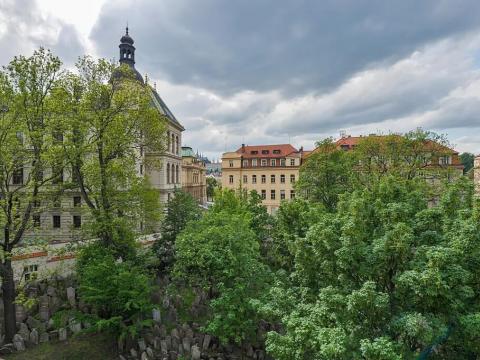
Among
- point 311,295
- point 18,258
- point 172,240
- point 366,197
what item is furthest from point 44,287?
point 366,197

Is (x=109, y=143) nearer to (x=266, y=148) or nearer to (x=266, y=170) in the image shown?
(x=266, y=170)

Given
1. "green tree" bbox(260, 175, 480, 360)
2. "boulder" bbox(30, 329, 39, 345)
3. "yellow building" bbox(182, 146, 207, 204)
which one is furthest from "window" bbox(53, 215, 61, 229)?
"green tree" bbox(260, 175, 480, 360)

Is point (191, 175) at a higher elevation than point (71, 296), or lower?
higher

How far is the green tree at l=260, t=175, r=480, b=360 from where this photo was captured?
7203 mm

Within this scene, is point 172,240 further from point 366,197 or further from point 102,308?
point 366,197

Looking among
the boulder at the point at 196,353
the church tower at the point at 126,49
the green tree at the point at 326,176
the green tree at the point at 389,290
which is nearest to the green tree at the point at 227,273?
the boulder at the point at 196,353

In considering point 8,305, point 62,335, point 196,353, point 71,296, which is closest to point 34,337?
point 62,335

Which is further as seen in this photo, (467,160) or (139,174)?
(467,160)

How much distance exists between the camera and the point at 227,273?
13.3m

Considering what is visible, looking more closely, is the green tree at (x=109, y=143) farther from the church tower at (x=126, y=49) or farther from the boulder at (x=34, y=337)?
the church tower at (x=126, y=49)

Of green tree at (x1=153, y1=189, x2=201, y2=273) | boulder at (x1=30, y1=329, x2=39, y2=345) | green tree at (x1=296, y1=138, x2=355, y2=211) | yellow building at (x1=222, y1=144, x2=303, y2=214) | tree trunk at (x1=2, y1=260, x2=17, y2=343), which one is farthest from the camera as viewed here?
yellow building at (x1=222, y1=144, x2=303, y2=214)

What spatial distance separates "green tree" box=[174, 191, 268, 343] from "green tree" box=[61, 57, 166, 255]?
5307 millimetres

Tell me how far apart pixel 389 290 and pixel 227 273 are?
6.60 metres

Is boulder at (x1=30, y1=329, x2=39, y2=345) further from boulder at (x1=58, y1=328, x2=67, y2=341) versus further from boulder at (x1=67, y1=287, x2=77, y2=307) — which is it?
boulder at (x1=67, y1=287, x2=77, y2=307)
